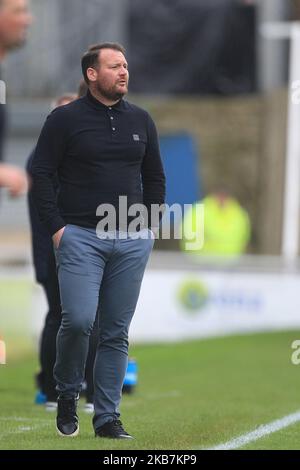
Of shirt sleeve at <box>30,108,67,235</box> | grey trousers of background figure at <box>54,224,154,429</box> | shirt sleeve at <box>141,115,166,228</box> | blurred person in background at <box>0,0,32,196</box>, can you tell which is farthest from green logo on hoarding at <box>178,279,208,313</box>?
blurred person in background at <box>0,0,32,196</box>

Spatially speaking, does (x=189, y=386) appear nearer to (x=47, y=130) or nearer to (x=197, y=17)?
(x=47, y=130)

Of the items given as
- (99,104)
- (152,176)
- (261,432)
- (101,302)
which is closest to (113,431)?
(101,302)

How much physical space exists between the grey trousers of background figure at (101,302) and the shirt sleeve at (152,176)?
213 mm

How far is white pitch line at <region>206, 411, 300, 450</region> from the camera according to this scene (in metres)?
7.48

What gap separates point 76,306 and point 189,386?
5.02 metres

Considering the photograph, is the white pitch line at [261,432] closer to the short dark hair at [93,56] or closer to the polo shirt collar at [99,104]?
the polo shirt collar at [99,104]

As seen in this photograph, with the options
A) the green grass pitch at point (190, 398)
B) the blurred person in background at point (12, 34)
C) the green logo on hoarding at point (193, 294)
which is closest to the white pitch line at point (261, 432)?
the green grass pitch at point (190, 398)

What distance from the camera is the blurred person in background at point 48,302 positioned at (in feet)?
29.8

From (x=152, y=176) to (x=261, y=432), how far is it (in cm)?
172

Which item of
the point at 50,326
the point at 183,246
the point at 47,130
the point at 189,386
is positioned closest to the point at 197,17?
the point at 183,246

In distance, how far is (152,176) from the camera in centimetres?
779

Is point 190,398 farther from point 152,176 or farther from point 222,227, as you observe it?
point 222,227

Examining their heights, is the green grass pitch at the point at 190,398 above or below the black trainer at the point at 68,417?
below

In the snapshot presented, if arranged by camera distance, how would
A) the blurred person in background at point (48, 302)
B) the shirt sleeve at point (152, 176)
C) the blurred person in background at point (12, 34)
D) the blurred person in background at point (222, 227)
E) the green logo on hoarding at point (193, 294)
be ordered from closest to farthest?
the blurred person in background at point (12, 34) < the shirt sleeve at point (152, 176) < the blurred person in background at point (48, 302) < the green logo on hoarding at point (193, 294) < the blurred person in background at point (222, 227)
